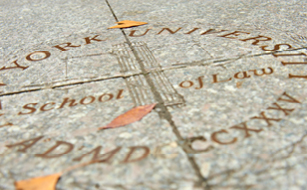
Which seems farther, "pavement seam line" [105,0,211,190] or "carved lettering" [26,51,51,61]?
"carved lettering" [26,51,51,61]

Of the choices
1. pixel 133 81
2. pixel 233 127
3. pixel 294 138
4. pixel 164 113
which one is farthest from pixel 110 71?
pixel 294 138

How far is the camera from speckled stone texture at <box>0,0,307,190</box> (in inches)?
44.1

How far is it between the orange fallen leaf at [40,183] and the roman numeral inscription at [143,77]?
53 centimetres

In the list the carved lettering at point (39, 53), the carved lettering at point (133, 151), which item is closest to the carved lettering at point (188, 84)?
the carved lettering at point (133, 151)

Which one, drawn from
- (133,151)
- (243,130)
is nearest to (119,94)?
(133,151)

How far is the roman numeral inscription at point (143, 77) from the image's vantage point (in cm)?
155

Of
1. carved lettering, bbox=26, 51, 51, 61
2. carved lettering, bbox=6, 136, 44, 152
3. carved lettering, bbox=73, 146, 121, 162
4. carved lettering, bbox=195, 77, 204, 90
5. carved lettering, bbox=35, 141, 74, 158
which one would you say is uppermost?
carved lettering, bbox=26, 51, 51, 61

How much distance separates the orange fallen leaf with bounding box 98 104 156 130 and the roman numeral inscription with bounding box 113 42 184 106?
43mm

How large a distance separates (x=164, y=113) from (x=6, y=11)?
2214 mm

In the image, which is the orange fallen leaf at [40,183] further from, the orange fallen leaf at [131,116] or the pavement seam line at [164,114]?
the pavement seam line at [164,114]

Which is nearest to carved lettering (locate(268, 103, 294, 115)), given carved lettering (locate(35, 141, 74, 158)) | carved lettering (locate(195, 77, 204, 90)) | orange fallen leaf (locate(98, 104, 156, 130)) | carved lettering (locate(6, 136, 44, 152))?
carved lettering (locate(195, 77, 204, 90))

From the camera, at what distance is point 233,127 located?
1.30 meters

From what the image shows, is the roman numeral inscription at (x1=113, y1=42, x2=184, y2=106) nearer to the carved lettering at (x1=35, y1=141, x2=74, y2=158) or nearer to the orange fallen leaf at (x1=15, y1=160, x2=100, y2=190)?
the carved lettering at (x1=35, y1=141, x2=74, y2=158)

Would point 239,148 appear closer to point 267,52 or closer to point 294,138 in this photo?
point 294,138
